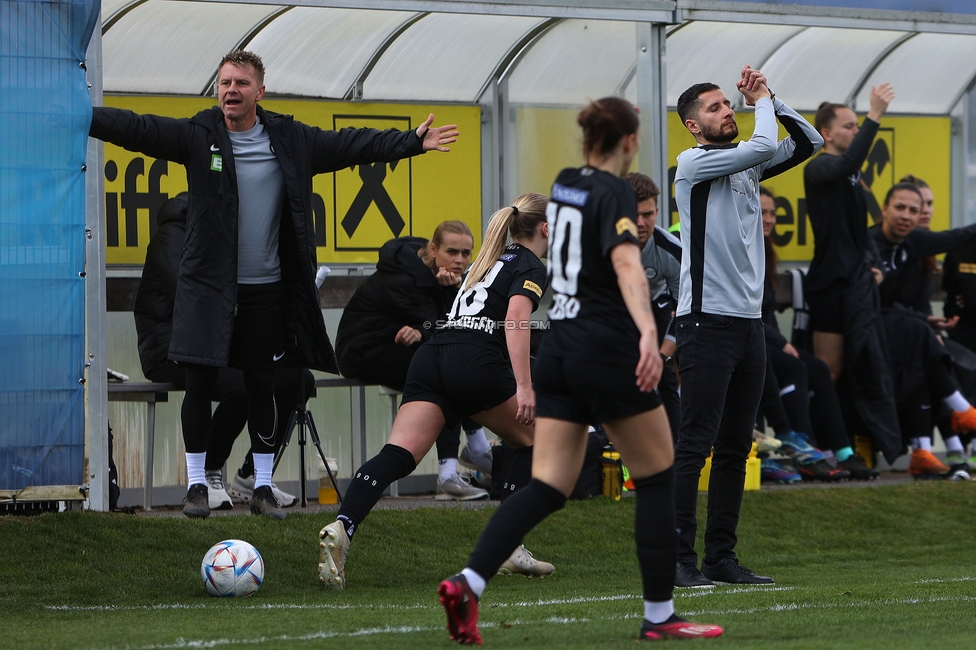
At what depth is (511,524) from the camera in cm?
443

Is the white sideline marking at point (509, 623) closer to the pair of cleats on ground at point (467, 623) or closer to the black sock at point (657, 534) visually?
the pair of cleats on ground at point (467, 623)

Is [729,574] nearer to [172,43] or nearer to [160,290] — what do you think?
[160,290]

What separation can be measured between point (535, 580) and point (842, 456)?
407cm

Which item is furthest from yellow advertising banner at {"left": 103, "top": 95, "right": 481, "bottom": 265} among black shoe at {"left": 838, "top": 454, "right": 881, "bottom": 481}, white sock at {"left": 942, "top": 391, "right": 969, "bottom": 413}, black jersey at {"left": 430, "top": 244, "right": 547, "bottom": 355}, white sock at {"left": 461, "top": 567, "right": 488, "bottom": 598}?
white sock at {"left": 461, "top": 567, "right": 488, "bottom": 598}

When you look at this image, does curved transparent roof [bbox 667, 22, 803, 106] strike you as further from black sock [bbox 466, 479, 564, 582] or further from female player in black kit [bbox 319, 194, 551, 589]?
black sock [bbox 466, 479, 564, 582]

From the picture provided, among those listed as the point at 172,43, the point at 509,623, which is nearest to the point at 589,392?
the point at 509,623

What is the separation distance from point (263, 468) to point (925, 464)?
525 centimetres

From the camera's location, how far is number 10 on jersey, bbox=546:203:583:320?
4.47 metres

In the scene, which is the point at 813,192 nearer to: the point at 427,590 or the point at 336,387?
the point at 336,387

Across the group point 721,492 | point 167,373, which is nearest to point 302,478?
point 167,373

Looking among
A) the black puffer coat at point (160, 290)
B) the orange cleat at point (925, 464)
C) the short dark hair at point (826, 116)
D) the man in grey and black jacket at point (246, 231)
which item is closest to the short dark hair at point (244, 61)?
the man in grey and black jacket at point (246, 231)

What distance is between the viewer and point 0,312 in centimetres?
699

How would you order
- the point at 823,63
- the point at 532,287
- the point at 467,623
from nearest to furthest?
the point at 467,623 < the point at 532,287 < the point at 823,63

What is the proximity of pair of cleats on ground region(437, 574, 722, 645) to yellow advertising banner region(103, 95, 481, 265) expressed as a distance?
5697mm
